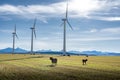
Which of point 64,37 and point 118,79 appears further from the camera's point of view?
point 64,37

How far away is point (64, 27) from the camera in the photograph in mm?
160625

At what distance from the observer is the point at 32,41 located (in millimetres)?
198625

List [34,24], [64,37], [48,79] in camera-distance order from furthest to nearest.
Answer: [34,24]
[64,37]
[48,79]

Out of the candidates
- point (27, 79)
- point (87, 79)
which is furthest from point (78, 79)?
point (27, 79)

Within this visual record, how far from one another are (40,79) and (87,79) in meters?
5.17

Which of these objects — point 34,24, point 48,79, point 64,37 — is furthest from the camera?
point 34,24

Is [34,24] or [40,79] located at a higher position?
[34,24]

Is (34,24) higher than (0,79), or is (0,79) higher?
(34,24)

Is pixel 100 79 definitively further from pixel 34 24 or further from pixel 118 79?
pixel 34 24

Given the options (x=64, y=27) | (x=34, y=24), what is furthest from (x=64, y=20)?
(x=34, y=24)

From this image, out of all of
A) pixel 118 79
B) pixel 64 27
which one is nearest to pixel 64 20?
pixel 64 27

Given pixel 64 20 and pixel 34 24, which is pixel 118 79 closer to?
pixel 64 20

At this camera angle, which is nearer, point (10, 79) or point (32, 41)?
point (10, 79)

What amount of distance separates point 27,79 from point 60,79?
3622mm
